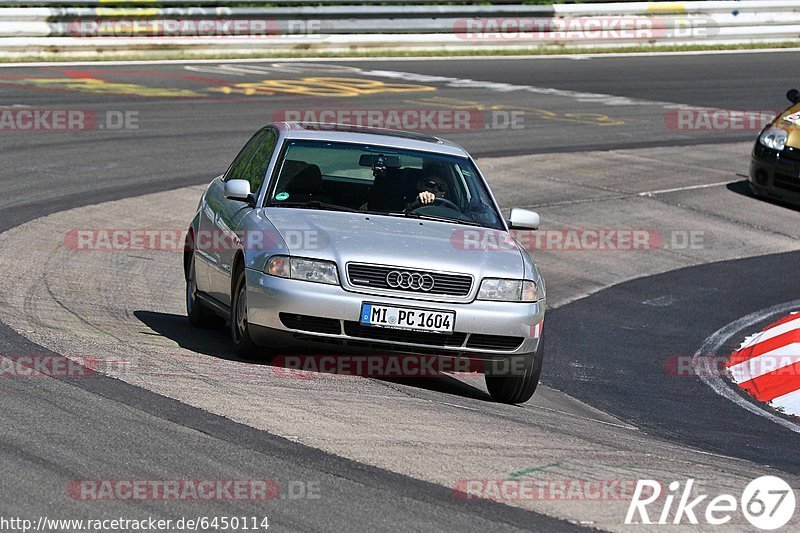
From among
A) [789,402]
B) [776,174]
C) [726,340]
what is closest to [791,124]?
[776,174]

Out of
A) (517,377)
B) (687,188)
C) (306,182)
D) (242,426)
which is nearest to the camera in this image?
(242,426)

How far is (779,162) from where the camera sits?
16.6m

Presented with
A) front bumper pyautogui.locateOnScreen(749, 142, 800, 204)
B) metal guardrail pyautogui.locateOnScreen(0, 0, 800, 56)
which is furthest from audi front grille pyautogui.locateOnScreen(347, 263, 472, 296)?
metal guardrail pyautogui.locateOnScreen(0, 0, 800, 56)

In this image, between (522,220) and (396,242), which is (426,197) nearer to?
(522,220)

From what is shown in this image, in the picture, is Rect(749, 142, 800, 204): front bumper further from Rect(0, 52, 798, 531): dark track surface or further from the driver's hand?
the driver's hand

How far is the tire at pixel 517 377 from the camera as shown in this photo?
26.0 feet

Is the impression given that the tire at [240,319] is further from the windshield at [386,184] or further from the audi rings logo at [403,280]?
the audi rings logo at [403,280]

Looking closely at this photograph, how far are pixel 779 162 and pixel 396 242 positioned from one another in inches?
397

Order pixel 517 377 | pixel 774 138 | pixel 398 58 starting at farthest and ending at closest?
pixel 398 58 → pixel 774 138 → pixel 517 377

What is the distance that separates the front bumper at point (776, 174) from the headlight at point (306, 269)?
10394 millimetres

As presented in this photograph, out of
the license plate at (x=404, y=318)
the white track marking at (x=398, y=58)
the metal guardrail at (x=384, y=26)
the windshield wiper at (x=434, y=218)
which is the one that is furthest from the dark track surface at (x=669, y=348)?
the metal guardrail at (x=384, y=26)

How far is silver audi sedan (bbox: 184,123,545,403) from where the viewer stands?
756cm

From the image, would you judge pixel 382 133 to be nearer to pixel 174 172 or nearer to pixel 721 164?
pixel 174 172

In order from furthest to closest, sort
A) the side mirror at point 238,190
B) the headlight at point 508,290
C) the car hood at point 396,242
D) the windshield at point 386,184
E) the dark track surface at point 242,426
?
1. the windshield at point 386,184
2. the side mirror at point 238,190
3. the headlight at point 508,290
4. the car hood at point 396,242
5. the dark track surface at point 242,426
